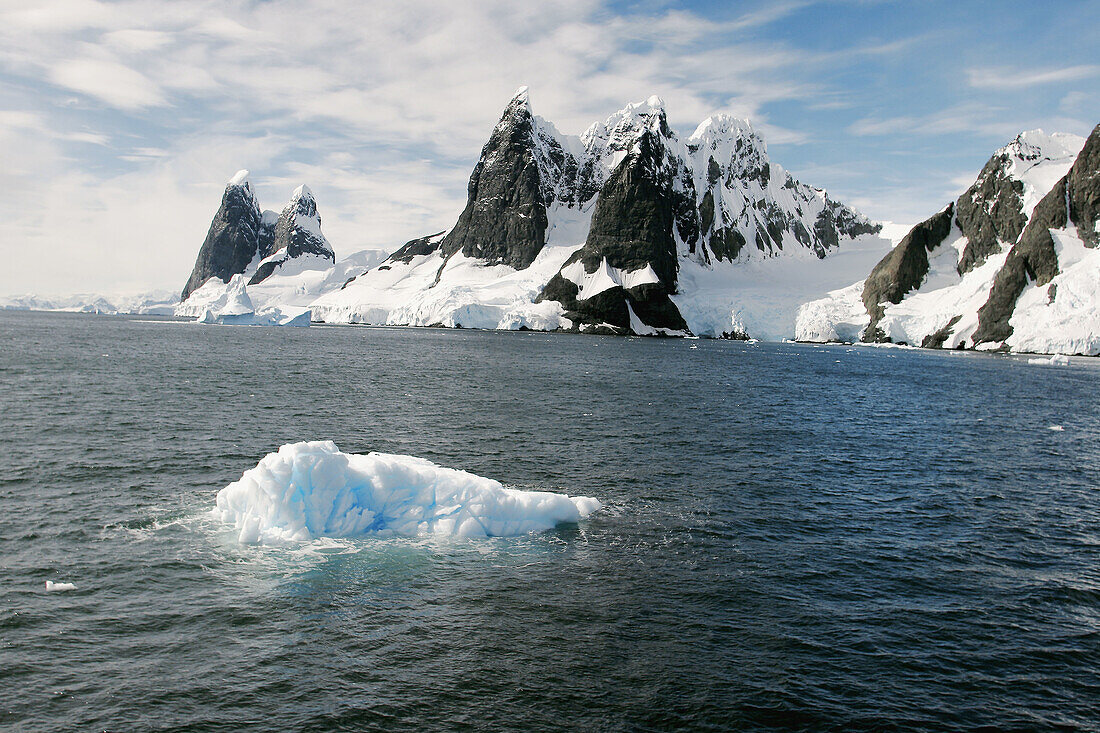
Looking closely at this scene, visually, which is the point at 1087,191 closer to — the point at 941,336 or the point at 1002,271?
the point at 1002,271

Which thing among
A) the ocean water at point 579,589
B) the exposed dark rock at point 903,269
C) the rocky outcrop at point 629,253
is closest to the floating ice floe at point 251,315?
the rocky outcrop at point 629,253

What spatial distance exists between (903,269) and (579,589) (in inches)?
6690

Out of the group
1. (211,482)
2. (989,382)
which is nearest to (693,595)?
(211,482)

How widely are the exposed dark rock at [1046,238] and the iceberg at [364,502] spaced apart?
5317 inches

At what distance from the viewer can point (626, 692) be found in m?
13.9

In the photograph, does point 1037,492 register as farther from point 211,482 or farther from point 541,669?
point 211,482

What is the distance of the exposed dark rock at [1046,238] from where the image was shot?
Result: 125m

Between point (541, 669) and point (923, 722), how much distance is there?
7.64 meters

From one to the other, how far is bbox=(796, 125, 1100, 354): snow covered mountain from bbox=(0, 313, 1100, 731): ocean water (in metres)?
95.2

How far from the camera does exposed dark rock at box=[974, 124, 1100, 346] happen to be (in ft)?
Answer: 411

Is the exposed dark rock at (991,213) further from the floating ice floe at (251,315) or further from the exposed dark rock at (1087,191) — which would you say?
the floating ice floe at (251,315)

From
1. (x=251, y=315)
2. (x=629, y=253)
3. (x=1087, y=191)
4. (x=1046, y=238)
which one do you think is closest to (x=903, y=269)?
(x=1046, y=238)

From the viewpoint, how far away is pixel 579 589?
18.7 metres

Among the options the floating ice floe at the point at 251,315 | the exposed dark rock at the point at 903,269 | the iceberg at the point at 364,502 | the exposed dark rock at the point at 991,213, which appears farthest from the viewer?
the floating ice floe at the point at 251,315
